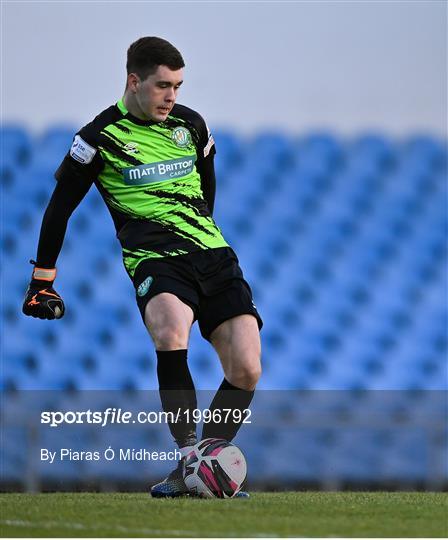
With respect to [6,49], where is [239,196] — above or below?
below

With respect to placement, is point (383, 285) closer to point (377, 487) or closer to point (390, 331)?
point (390, 331)

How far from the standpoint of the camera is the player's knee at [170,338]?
4.38 meters

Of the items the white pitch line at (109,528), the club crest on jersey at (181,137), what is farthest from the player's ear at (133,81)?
the white pitch line at (109,528)

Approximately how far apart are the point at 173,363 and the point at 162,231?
20.4 inches

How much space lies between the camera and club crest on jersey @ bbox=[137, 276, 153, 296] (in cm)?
450

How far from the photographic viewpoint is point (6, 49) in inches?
376

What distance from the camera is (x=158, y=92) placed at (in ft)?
14.9

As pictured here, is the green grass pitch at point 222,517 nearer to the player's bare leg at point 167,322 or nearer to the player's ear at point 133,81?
the player's bare leg at point 167,322

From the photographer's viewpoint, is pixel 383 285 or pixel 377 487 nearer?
pixel 377 487

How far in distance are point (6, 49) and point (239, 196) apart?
2.27 metres

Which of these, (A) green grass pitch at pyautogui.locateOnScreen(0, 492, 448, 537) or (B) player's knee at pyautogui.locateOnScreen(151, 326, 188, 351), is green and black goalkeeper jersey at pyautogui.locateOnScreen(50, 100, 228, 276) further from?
(A) green grass pitch at pyautogui.locateOnScreen(0, 492, 448, 537)

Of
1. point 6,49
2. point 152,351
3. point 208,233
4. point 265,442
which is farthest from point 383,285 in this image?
point 208,233

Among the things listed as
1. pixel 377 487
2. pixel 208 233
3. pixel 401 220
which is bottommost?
pixel 377 487

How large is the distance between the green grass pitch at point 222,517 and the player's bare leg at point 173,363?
0.22 metres
